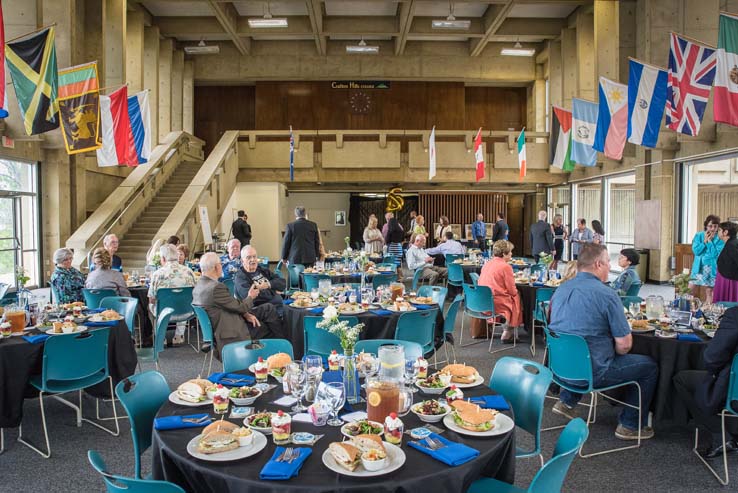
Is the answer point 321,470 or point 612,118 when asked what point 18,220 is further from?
point 612,118

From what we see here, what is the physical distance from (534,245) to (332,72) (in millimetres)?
11666

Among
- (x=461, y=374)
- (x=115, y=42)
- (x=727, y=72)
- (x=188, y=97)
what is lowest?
(x=461, y=374)

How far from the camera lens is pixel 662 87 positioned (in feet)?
31.3

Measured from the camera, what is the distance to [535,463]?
391cm

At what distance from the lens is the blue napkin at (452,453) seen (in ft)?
6.84

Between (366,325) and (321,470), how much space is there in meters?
3.19

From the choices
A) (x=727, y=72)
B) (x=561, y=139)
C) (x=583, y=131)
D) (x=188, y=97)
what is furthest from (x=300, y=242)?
(x=188, y=97)

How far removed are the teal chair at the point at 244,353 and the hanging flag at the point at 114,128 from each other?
9074 millimetres

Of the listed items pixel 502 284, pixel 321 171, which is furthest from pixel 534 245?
pixel 321 171

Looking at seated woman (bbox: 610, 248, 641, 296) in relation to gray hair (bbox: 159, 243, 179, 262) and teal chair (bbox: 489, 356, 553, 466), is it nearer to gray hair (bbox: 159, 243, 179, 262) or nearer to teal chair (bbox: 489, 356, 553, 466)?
teal chair (bbox: 489, 356, 553, 466)

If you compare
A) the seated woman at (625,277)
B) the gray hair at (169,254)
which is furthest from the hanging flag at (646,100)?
the gray hair at (169,254)

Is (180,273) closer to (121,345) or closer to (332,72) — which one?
(121,345)

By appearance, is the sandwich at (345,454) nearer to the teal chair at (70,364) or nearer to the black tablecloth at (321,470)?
the black tablecloth at (321,470)

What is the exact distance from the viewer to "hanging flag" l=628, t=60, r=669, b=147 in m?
9.52
